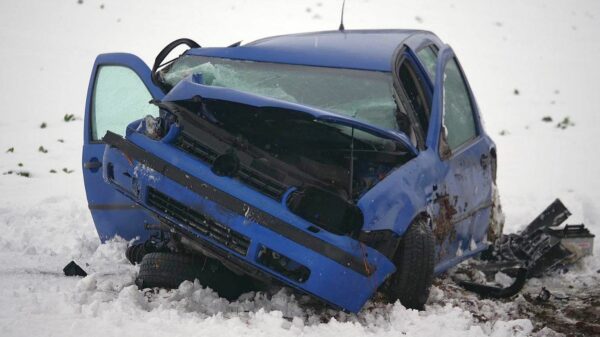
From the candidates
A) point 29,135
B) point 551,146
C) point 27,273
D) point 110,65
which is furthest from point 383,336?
point 551,146

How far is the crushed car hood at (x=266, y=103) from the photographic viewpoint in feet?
14.4

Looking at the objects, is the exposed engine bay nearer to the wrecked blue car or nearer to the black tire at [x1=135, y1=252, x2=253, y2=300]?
the wrecked blue car

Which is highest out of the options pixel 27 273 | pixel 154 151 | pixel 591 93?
pixel 154 151

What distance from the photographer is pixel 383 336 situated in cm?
410

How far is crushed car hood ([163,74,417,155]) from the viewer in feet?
14.4

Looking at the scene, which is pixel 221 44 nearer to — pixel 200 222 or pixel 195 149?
pixel 195 149

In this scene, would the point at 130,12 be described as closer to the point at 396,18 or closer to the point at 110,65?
the point at 396,18

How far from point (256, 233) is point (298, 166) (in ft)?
1.93

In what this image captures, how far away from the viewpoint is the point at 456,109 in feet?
20.3

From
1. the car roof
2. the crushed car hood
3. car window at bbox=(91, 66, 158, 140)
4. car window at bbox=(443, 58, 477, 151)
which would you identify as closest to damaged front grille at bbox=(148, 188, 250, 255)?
the crushed car hood

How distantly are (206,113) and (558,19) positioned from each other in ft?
63.1

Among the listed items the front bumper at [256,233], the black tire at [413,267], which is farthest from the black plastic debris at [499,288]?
the front bumper at [256,233]

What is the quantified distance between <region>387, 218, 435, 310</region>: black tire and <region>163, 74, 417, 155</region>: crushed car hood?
521 mm

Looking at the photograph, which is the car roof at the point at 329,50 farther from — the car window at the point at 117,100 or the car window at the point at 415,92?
the car window at the point at 117,100
